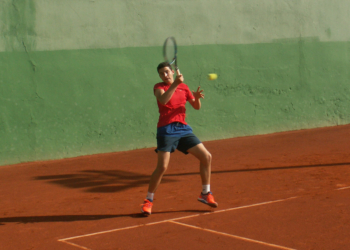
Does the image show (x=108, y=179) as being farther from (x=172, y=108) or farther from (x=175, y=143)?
(x=172, y=108)

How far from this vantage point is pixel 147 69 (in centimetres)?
1038

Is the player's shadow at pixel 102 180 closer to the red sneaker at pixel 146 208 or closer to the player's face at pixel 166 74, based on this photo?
the red sneaker at pixel 146 208

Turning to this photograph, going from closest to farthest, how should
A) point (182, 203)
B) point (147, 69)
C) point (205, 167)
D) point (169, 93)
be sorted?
1. point (169, 93)
2. point (205, 167)
3. point (182, 203)
4. point (147, 69)

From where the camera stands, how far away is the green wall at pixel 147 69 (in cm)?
914

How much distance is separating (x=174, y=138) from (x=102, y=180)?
2592mm

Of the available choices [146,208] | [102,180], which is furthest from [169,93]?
[102,180]

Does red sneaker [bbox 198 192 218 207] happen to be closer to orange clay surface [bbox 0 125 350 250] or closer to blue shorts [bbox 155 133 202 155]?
orange clay surface [bbox 0 125 350 250]

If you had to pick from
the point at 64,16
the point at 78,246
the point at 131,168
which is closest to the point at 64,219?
Answer: the point at 78,246

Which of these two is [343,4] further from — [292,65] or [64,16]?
[64,16]

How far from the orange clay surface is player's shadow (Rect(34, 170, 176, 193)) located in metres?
0.02

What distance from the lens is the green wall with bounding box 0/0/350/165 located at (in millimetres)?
9141

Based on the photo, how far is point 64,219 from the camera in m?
5.11

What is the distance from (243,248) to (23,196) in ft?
11.8

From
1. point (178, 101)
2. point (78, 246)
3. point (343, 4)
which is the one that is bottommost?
point (78, 246)
